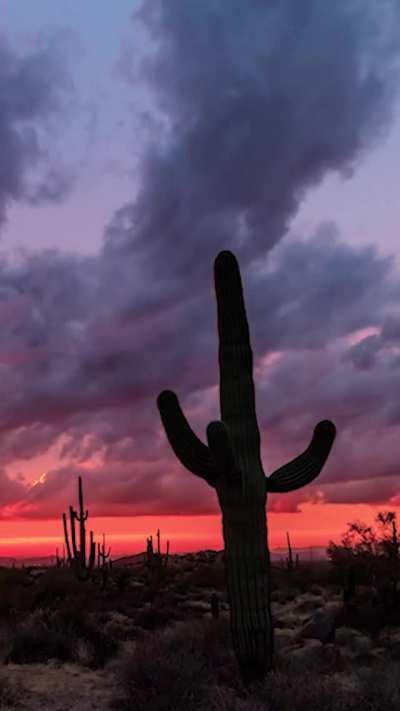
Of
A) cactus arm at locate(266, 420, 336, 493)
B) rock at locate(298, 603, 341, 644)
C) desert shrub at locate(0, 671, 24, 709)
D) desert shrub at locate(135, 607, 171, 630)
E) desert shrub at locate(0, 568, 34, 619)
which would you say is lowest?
desert shrub at locate(0, 671, 24, 709)

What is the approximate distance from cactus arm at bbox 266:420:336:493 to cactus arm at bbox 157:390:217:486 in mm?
1207

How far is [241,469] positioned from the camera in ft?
40.4

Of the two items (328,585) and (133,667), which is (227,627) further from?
(328,585)

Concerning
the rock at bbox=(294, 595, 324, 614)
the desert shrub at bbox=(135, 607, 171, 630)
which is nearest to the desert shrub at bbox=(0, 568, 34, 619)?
the desert shrub at bbox=(135, 607, 171, 630)

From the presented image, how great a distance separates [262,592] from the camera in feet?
40.1

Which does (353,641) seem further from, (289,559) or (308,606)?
(289,559)

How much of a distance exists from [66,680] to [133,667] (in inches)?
93.8

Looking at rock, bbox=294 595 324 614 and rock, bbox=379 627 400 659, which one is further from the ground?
rock, bbox=294 595 324 614

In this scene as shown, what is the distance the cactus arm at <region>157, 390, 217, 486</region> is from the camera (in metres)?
12.5

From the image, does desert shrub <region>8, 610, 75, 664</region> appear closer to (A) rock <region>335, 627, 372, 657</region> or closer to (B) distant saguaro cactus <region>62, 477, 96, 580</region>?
(A) rock <region>335, 627, 372, 657</region>

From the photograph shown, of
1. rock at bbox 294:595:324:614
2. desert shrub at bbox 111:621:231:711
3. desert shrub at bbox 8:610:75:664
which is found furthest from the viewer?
rock at bbox 294:595:324:614

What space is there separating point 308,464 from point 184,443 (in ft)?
7.32

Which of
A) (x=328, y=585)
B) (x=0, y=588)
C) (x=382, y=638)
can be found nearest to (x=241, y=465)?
(x=382, y=638)

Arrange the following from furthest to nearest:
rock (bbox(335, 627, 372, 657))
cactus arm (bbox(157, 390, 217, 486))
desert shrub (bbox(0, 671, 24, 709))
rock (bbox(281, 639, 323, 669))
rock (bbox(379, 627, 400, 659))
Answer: rock (bbox(335, 627, 372, 657))
rock (bbox(379, 627, 400, 659))
rock (bbox(281, 639, 323, 669))
cactus arm (bbox(157, 390, 217, 486))
desert shrub (bbox(0, 671, 24, 709))
